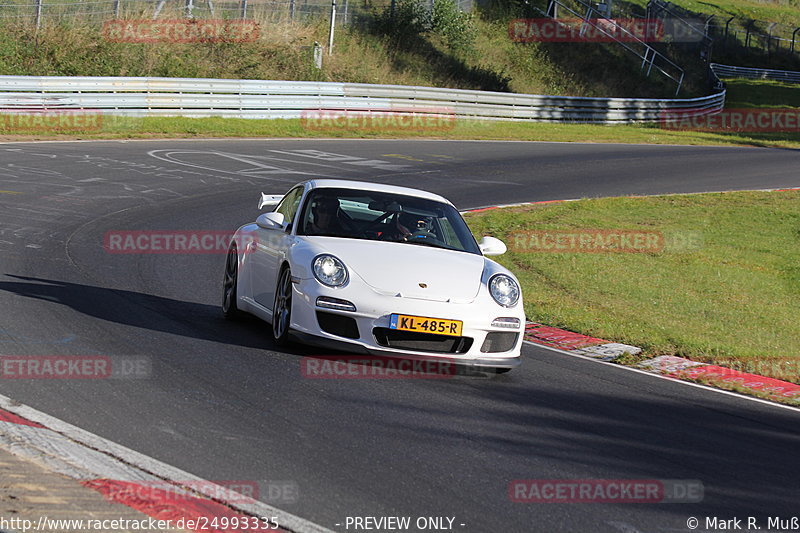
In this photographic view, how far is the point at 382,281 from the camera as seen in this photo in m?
7.77

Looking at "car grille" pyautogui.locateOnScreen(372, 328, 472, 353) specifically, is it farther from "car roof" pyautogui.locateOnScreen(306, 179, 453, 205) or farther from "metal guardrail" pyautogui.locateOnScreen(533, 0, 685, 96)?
"metal guardrail" pyautogui.locateOnScreen(533, 0, 685, 96)

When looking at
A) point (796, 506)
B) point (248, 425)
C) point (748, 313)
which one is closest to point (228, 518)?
point (248, 425)

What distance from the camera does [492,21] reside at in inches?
1955
